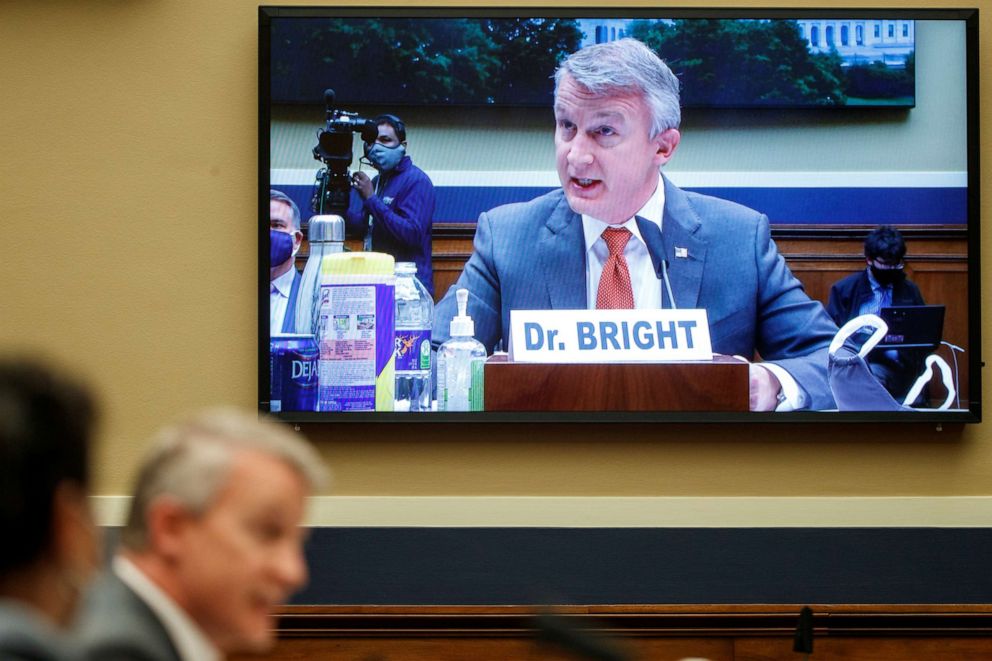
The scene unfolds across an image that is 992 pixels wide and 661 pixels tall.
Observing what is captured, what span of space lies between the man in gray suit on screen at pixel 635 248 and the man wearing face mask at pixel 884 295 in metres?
0.08

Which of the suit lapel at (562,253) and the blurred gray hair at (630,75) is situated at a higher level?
the blurred gray hair at (630,75)

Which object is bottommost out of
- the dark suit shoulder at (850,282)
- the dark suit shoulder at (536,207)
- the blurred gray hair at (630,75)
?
the dark suit shoulder at (850,282)

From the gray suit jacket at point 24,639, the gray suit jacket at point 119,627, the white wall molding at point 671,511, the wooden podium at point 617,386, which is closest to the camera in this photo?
the gray suit jacket at point 24,639

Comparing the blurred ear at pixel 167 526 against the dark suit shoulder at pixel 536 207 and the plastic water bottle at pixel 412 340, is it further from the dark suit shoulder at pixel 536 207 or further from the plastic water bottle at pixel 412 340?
the dark suit shoulder at pixel 536 207

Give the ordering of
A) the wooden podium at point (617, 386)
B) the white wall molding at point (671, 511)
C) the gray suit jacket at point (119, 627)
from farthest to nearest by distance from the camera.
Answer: the white wall molding at point (671, 511) → the wooden podium at point (617, 386) → the gray suit jacket at point (119, 627)

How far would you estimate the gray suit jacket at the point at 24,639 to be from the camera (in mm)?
765

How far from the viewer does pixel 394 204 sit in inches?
131

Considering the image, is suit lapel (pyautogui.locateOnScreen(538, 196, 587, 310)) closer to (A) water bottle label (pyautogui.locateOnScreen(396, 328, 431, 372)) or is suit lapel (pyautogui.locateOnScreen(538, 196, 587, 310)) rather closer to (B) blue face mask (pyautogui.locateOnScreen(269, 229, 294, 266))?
(A) water bottle label (pyautogui.locateOnScreen(396, 328, 431, 372))

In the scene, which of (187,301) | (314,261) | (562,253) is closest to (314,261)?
(314,261)

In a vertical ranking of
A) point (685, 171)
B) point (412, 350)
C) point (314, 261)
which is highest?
point (685, 171)

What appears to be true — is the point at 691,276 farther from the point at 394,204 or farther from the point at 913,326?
the point at 394,204

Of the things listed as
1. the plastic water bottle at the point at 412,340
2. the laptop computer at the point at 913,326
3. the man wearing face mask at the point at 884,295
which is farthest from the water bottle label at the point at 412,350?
the laptop computer at the point at 913,326

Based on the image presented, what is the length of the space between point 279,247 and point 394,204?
34cm

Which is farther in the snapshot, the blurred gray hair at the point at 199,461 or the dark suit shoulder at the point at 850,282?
the dark suit shoulder at the point at 850,282
